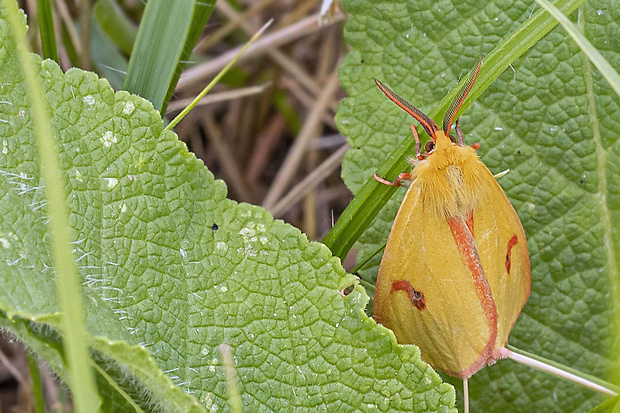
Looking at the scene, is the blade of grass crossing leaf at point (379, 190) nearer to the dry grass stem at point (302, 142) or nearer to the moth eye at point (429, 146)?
the moth eye at point (429, 146)

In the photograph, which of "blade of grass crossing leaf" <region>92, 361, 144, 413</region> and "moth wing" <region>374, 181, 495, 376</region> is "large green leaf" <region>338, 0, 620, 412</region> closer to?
"moth wing" <region>374, 181, 495, 376</region>

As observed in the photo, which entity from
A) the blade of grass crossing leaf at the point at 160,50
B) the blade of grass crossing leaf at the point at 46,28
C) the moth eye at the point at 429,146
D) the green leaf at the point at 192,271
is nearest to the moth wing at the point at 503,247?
the moth eye at the point at 429,146

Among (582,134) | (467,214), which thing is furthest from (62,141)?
(582,134)

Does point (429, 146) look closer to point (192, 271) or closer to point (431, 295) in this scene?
point (431, 295)

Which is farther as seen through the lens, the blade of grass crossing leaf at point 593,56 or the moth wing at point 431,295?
the moth wing at point 431,295

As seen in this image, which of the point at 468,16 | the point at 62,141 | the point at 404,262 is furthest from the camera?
the point at 468,16

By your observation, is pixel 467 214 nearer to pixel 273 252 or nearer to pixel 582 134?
pixel 582 134

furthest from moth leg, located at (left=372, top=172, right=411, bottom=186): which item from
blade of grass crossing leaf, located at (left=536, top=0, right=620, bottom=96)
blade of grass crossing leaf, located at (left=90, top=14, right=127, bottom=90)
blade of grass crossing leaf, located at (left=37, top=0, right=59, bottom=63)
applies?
blade of grass crossing leaf, located at (left=90, top=14, right=127, bottom=90)
